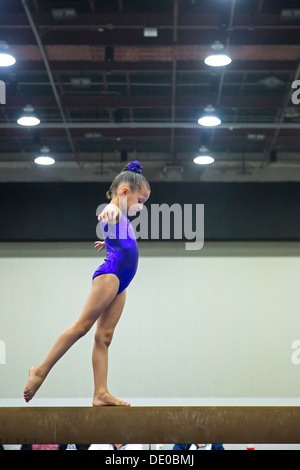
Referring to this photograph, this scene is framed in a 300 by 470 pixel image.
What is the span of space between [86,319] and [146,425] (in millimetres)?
667

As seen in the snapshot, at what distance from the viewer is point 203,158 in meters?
11.2

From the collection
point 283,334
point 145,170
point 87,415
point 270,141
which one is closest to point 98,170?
point 145,170

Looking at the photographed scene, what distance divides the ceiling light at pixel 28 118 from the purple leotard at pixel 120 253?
6.46 metres

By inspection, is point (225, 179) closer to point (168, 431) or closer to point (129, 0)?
point (129, 0)

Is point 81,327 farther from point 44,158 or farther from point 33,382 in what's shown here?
point 44,158

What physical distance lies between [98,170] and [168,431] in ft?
29.8

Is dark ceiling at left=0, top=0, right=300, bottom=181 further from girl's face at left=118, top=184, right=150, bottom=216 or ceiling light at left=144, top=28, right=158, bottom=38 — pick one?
girl's face at left=118, top=184, right=150, bottom=216

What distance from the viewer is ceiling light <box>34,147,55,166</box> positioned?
11.2 meters

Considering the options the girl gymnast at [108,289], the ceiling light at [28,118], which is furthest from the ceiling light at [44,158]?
the girl gymnast at [108,289]

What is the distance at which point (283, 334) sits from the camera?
10.9 meters

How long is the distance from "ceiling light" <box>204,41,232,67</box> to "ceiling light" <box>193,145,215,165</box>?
105 inches

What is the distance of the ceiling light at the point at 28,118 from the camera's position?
959 centimetres

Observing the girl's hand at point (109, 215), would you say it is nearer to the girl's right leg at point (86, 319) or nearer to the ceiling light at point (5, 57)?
the girl's right leg at point (86, 319)

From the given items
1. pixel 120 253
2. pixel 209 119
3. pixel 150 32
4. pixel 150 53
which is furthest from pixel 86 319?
pixel 209 119
